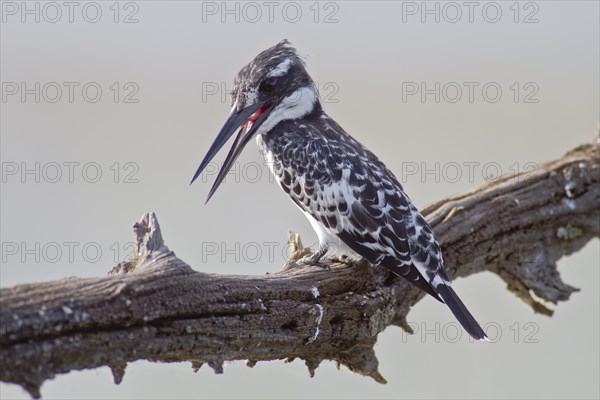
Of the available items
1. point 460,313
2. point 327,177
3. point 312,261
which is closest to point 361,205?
point 327,177

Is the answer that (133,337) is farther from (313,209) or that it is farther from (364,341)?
(313,209)

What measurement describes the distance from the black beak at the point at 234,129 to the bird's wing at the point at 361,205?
0.78 feet

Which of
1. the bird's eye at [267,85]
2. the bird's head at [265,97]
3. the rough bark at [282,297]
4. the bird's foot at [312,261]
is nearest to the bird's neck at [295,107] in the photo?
the bird's head at [265,97]

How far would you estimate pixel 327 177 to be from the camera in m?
4.81

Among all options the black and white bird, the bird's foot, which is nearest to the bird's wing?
the black and white bird

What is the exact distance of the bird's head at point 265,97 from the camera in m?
4.91

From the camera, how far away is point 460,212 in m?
5.14

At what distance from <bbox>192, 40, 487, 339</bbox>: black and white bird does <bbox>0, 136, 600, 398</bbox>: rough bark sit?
19 cm

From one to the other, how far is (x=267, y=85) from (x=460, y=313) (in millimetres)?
1679

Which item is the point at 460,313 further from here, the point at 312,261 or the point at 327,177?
the point at 327,177

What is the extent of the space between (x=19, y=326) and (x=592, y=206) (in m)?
3.82

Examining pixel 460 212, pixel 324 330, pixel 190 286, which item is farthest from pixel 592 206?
pixel 190 286

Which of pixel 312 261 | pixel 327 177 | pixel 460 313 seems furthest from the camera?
pixel 327 177

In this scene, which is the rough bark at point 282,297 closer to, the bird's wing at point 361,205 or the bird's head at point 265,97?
the bird's wing at point 361,205
